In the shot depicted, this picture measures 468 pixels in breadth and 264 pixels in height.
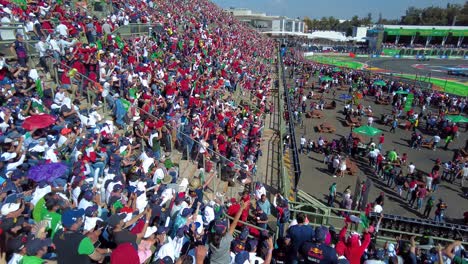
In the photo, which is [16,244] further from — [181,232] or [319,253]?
[319,253]

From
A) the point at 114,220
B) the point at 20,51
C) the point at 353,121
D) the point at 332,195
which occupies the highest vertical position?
the point at 20,51

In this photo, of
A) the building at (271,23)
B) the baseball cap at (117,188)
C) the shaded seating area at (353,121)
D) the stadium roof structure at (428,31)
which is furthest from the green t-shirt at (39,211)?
the stadium roof structure at (428,31)

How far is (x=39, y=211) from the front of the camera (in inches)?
208

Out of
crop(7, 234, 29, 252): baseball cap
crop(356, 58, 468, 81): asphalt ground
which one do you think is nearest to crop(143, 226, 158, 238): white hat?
crop(7, 234, 29, 252): baseball cap

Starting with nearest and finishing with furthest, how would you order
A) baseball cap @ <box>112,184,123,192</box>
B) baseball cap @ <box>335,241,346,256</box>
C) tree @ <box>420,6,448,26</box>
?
baseball cap @ <box>112,184,123,192</box> < baseball cap @ <box>335,241,346,256</box> < tree @ <box>420,6,448,26</box>

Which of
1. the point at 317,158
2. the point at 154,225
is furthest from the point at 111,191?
the point at 317,158

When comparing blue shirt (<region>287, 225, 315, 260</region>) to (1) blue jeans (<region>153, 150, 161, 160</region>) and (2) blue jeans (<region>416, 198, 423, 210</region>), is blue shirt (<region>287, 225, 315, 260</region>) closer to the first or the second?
(1) blue jeans (<region>153, 150, 161, 160</region>)

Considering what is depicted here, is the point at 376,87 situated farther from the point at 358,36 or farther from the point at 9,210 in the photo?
the point at 358,36

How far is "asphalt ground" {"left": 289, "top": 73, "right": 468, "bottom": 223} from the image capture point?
1464cm

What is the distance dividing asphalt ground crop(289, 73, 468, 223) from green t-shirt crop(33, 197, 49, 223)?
11.7 metres

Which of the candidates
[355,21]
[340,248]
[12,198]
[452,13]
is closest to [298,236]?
[340,248]

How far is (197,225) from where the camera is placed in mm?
5969

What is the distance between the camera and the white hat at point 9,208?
481 centimetres

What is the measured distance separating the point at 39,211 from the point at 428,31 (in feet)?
310
